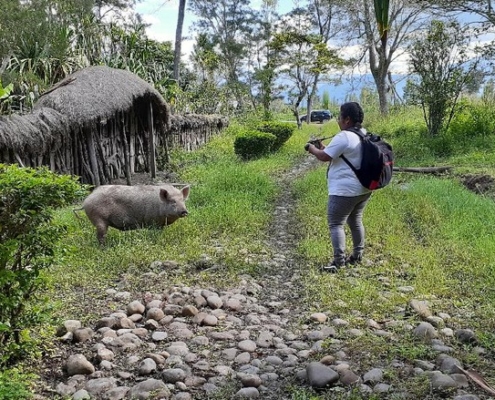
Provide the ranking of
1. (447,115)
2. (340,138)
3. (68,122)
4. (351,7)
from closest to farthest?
(340,138) → (68,122) → (447,115) → (351,7)

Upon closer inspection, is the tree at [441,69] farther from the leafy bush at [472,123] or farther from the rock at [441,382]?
the rock at [441,382]

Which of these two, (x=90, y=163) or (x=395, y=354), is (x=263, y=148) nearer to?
(x=90, y=163)

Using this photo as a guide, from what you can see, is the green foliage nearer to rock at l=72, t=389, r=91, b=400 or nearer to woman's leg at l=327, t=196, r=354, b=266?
rock at l=72, t=389, r=91, b=400

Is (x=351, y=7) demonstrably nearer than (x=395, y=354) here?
No

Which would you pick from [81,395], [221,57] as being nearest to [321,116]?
[221,57]

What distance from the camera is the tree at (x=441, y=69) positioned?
15531 mm

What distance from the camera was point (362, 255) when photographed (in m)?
6.12

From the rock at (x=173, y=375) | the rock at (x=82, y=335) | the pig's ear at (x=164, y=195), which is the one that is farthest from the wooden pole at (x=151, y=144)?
the rock at (x=173, y=375)

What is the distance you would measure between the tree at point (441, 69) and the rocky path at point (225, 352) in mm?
12428

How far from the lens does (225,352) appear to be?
3.88m

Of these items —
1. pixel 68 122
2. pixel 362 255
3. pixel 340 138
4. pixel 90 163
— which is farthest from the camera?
pixel 90 163

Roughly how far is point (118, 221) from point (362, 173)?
329 cm

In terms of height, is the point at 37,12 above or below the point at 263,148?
above

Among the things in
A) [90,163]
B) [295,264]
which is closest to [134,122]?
[90,163]
